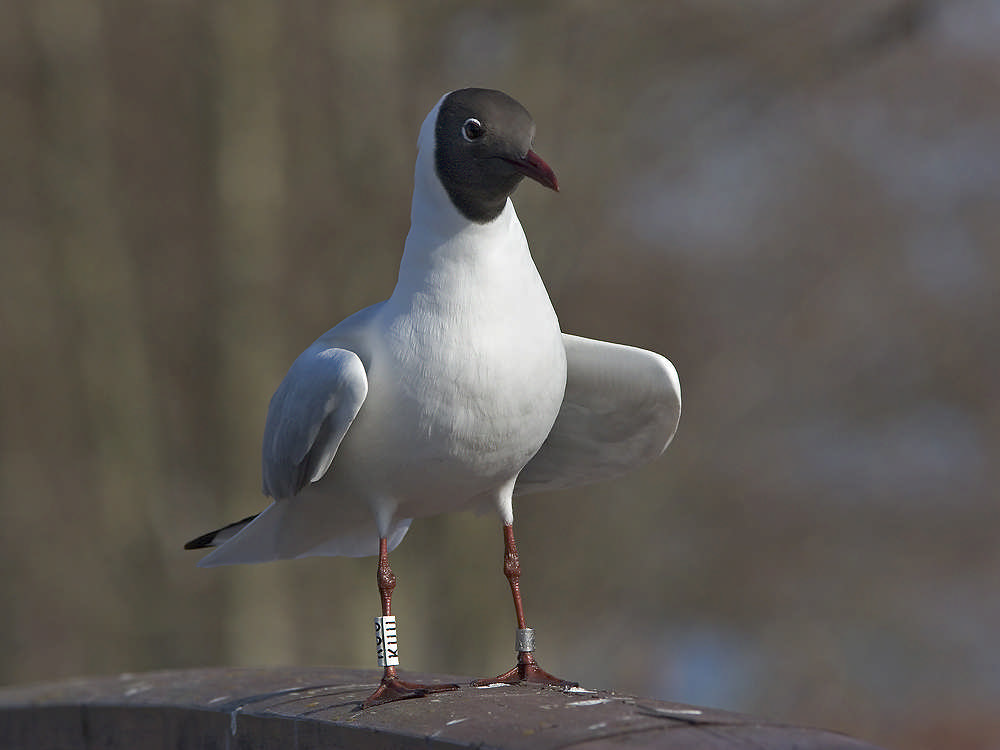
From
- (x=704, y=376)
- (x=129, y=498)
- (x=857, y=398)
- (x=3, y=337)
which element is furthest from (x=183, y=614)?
(x=857, y=398)

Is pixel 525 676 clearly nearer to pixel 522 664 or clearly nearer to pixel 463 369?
pixel 522 664

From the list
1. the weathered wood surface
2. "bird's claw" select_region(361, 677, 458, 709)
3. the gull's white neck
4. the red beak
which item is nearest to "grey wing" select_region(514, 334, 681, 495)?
the gull's white neck

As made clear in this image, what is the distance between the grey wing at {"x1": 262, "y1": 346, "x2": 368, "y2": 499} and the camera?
11.7ft

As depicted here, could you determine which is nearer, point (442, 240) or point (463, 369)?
point (463, 369)

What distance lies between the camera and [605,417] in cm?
428

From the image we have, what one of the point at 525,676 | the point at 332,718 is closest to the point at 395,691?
the point at 332,718

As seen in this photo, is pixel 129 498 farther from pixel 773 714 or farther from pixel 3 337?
pixel 773 714

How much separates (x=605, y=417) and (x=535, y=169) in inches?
43.1

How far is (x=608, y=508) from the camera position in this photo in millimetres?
10055

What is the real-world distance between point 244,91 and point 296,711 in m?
6.22

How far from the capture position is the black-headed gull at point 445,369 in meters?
3.54

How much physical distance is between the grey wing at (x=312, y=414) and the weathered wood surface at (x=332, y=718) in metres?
0.70

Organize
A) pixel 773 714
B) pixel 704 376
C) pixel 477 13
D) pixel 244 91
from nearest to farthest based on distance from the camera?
pixel 244 91 → pixel 477 13 → pixel 704 376 → pixel 773 714

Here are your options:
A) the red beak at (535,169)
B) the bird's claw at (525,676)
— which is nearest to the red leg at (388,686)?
the bird's claw at (525,676)
